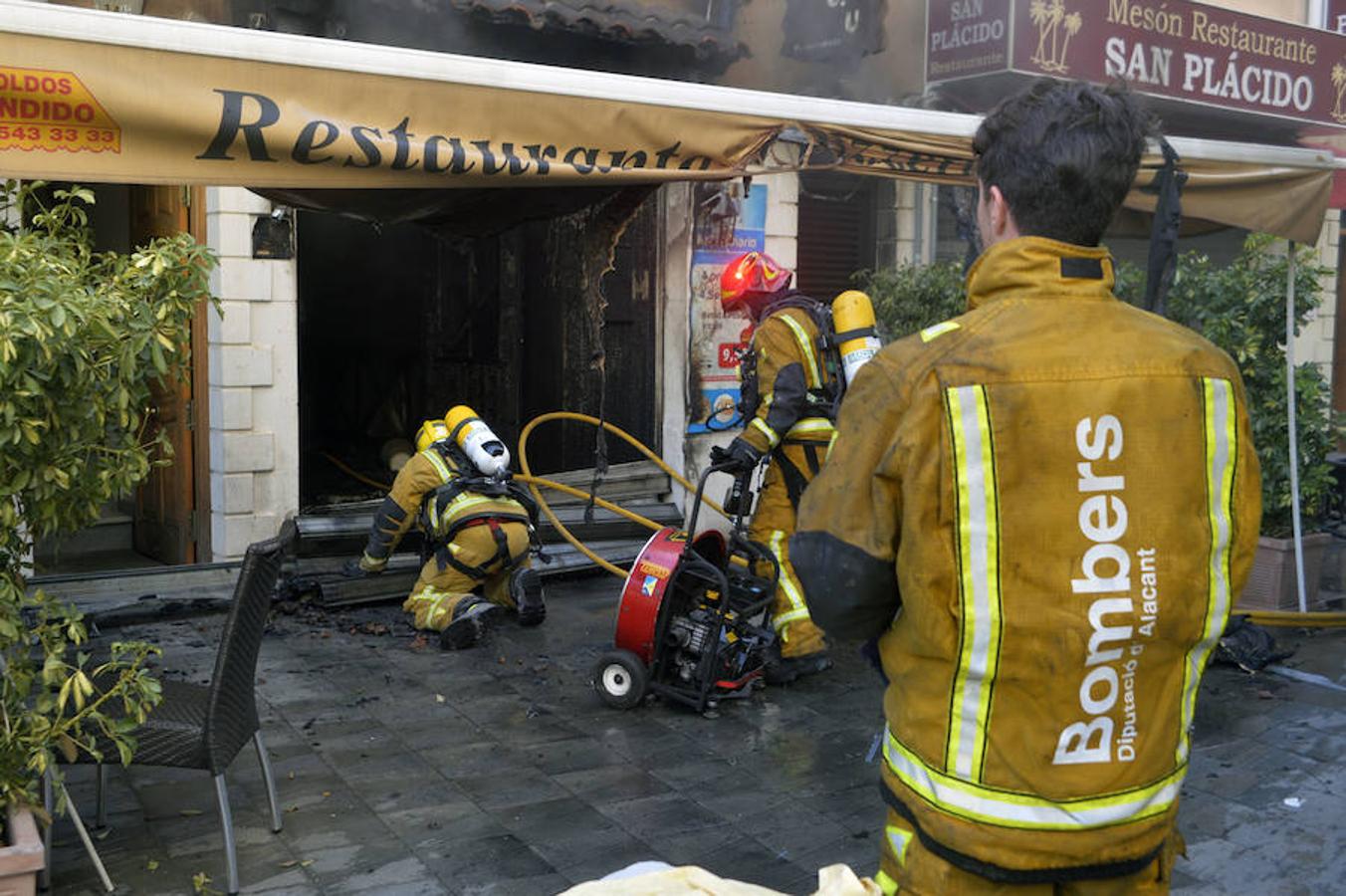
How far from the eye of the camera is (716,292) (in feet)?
31.8

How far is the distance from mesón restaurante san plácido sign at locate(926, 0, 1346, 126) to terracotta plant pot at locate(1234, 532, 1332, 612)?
4.99m

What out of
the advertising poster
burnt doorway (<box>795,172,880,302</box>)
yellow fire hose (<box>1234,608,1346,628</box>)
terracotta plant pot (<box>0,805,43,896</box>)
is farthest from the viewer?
burnt doorway (<box>795,172,880,302</box>)

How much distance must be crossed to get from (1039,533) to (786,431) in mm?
4003

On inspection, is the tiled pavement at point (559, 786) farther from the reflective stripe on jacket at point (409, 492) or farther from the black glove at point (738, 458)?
the black glove at point (738, 458)

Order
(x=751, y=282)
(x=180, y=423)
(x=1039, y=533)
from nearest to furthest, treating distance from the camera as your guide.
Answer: (x=1039, y=533) → (x=751, y=282) → (x=180, y=423)

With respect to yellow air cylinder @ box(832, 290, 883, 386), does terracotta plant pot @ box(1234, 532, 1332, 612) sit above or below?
below

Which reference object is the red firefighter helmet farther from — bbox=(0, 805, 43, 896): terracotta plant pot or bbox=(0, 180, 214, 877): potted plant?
bbox=(0, 805, 43, 896): terracotta plant pot

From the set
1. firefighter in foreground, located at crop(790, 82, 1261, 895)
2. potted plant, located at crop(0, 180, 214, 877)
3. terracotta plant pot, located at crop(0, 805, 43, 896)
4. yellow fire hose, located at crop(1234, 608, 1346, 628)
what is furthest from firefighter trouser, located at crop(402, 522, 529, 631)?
firefighter in foreground, located at crop(790, 82, 1261, 895)

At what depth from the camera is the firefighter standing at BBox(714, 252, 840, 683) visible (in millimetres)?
5836

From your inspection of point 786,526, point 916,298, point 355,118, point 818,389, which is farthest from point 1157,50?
point 355,118

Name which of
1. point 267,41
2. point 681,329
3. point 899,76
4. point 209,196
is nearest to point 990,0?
point 899,76

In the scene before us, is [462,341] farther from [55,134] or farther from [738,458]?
[55,134]

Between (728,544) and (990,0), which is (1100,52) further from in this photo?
(728,544)

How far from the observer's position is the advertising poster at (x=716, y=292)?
9539 millimetres
